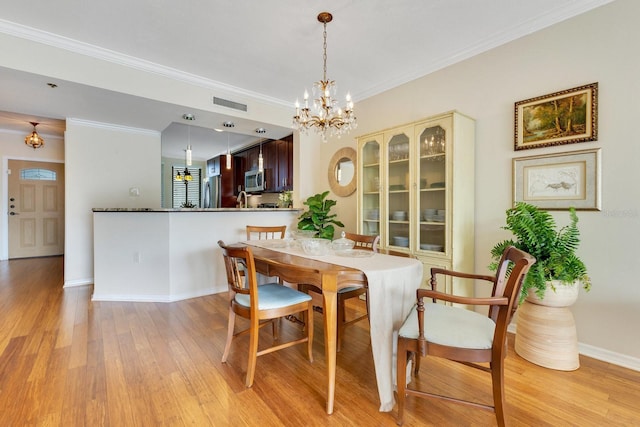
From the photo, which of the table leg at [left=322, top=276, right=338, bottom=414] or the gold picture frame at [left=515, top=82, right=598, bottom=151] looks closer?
the table leg at [left=322, top=276, right=338, bottom=414]

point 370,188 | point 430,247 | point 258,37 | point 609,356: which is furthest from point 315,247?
point 609,356

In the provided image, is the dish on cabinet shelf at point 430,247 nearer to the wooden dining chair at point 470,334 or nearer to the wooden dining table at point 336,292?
the wooden dining table at point 336,292

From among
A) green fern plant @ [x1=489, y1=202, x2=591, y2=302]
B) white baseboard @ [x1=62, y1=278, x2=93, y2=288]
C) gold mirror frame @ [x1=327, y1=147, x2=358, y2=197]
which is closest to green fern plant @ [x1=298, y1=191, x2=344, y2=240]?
gold mirror frame @ [x1=327, y1=147, x2=358, y2=197]

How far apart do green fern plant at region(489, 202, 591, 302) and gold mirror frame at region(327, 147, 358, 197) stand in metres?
2.23

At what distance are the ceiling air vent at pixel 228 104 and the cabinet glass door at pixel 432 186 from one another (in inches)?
90.4

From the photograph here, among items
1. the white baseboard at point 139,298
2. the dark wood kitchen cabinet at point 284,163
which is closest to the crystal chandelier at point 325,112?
the dark wood kitchen cabinet at point 284,163

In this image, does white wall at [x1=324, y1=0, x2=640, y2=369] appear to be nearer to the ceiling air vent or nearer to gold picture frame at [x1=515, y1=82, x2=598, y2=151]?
gold picture frame at [x1=515, y1=82, x2=598, y2=151]

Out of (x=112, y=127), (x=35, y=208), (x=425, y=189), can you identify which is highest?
(x=112, y=127)

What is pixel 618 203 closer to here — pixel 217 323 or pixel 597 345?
pixel 597 345

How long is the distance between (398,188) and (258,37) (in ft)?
6.65

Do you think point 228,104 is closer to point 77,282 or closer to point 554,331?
point 77,282

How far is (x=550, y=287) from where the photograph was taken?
2086 millimetres

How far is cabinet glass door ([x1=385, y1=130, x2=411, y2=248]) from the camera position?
10.4 feet

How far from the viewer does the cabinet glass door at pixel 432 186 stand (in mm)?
2832
